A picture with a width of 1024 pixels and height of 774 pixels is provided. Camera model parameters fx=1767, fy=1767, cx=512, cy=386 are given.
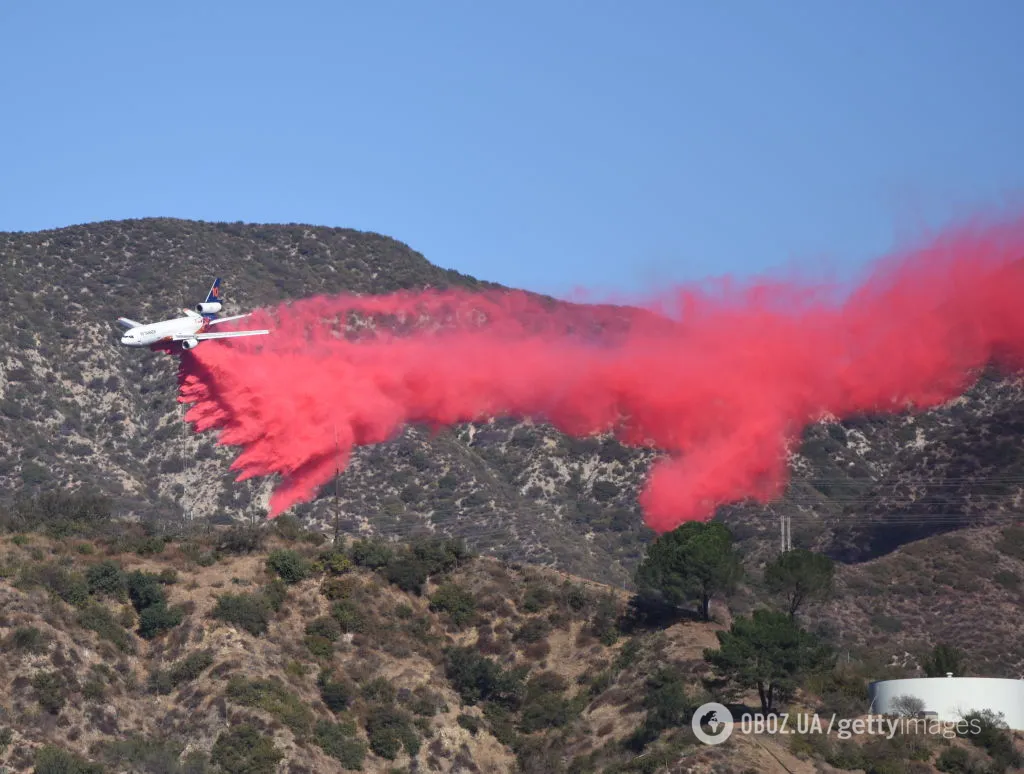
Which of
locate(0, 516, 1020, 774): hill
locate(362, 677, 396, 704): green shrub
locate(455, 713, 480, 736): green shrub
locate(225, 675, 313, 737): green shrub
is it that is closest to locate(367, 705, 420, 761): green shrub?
locate(0, 516, 1020, 774): hill

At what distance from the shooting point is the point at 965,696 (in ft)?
249

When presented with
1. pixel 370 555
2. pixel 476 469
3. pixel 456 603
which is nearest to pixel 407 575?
pixel 370 555

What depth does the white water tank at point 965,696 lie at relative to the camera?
75.8 m

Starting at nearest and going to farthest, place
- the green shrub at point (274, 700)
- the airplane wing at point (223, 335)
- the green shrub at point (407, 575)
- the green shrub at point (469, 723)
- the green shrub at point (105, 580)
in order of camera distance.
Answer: the green shrub at point (274, 700)
the green shrub at point (469, 723)
the green shrub at point (105, 580)
the green shrub at point (407, 575)
the airplane wing at point (223, 335)

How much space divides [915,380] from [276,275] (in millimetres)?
78782

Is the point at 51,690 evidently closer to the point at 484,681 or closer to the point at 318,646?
the point at 318,646

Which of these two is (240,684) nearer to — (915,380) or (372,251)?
(915,380)

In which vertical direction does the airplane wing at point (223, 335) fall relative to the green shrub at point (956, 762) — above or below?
above

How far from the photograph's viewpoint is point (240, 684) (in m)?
81.3

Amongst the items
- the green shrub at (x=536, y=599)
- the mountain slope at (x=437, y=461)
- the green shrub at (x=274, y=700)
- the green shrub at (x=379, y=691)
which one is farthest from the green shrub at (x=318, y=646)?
the mountain slope at (x=437, y=461)

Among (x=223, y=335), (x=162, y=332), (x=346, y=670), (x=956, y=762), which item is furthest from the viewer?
(x=223, y=335)

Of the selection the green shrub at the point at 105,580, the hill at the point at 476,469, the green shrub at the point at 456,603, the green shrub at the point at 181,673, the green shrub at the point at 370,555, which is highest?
the hill at the point at 476,469

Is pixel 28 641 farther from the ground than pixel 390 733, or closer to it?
farther from the ground

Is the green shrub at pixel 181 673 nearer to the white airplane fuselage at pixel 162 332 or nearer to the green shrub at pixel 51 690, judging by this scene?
the green shrub at pixel 51 690
